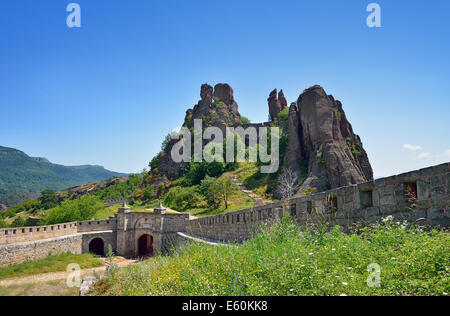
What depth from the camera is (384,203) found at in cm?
615

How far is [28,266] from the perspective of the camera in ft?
67.3

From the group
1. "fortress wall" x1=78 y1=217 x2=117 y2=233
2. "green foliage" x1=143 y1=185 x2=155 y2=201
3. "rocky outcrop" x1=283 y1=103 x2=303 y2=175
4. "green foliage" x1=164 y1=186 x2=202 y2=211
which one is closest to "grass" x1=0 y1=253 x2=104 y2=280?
"fortress wall" x1=78 y1=217 x2=117 y2=233

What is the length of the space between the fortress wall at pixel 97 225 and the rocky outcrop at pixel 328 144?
20850 mm

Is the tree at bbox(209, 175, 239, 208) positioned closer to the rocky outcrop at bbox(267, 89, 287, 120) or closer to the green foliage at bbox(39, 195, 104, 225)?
the green foliage at bbox(39, 195, 104, 225)

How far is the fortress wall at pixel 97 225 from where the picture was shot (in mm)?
31444

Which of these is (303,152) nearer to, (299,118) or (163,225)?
(299,118)

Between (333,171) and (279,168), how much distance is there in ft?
28.7

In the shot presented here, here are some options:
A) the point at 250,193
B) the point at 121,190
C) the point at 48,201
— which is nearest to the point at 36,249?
the point at 250,193

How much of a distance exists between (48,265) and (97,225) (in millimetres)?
10553

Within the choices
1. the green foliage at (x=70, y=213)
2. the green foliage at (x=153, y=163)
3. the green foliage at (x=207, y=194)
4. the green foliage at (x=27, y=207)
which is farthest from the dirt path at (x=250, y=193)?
the green foliage at (x=27, y=207)

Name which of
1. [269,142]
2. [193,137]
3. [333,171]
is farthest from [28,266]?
[193,137]

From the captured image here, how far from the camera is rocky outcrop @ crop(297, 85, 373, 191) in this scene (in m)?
30.7

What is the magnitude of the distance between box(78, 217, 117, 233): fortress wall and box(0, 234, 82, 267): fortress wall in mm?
2586

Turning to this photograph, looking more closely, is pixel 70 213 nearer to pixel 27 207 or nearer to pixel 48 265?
pixel 48 265
